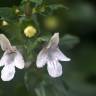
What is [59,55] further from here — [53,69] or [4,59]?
[4,59]

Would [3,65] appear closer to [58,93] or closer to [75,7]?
[58,93]

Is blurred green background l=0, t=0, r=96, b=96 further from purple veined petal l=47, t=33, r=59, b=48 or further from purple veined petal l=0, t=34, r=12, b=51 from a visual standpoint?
purple veined petal l=47, t=33, r=59, b=48

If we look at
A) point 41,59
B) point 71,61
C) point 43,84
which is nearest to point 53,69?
point 41,59

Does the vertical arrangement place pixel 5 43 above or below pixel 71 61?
above

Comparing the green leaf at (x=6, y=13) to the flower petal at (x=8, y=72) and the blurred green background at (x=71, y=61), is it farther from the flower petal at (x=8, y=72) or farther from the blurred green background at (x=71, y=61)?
the flower petal at (x=8, y=72)

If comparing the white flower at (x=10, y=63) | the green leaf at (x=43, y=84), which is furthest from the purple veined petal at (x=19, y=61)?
the green leaf at (x=43, y=84)

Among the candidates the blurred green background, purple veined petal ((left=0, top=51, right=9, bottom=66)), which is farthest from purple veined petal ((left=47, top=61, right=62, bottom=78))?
purple veined petal ((left=0, top=51, right=9, bottom=66))
